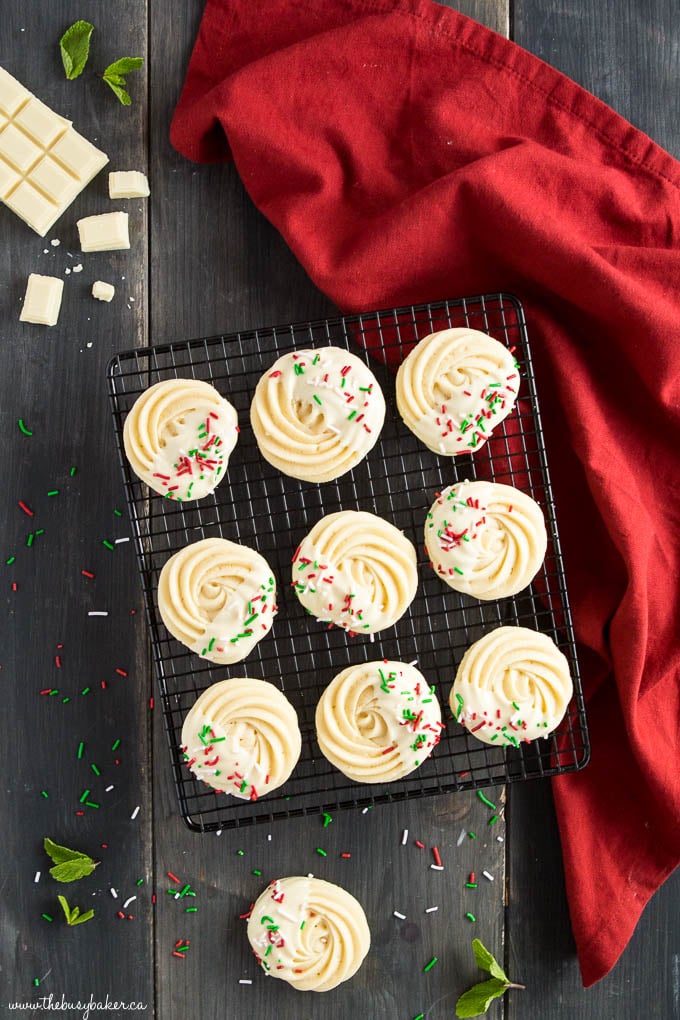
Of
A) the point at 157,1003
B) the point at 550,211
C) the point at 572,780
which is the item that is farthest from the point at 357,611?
the point at 157,1003

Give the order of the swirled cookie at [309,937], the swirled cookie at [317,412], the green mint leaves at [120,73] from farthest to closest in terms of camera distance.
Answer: the green mint leaves at [120,73]
the swirled cookie at [309,937]
the swirled cookie at [317,412]

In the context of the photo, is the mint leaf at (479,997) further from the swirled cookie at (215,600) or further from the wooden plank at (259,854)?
the swirled cookie at (215,600)

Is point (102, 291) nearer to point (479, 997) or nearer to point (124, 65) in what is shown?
point (124, 65)

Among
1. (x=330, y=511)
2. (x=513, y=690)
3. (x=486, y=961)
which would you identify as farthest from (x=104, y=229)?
(x=486, y=961)

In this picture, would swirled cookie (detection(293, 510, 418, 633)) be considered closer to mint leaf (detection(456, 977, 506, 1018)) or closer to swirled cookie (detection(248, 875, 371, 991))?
swirled cookie (detection(248, 875, 371, 991))

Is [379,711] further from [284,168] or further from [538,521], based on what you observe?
[284,168]

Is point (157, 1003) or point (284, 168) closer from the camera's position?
point (284, 168)

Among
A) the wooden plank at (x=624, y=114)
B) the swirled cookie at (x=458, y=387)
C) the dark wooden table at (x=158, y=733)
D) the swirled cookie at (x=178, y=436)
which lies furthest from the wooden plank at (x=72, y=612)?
the wooden plank at (x=624, y=114)
